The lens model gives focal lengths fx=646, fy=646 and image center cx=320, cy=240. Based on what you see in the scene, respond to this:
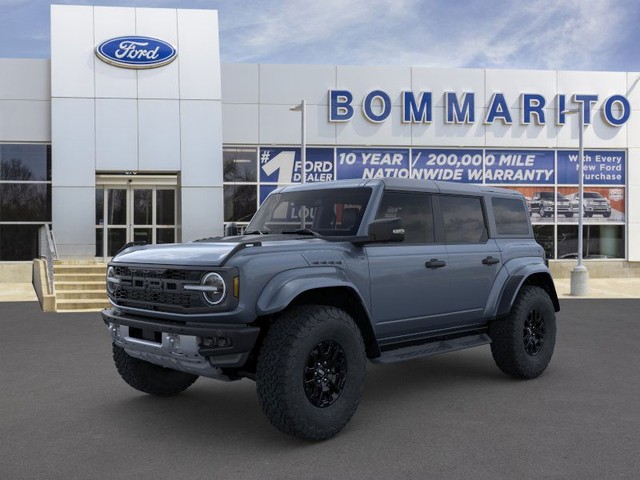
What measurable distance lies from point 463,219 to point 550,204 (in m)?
16.6

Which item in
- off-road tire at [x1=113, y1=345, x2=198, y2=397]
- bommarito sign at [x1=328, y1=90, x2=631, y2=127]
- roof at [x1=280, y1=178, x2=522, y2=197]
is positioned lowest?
off-road tire at [x1=113, y1=345, x2=198, y2=397]

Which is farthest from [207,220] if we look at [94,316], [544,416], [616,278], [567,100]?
[544,416]

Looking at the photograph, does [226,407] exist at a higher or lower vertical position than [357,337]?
lower

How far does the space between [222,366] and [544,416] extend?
2796mm

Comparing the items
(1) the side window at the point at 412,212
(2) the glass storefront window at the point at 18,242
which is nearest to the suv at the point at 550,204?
(2) the glass storefront window at the point at 18,242

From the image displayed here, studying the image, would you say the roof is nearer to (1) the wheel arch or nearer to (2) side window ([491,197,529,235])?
(2) side window ([491,197,529,235])

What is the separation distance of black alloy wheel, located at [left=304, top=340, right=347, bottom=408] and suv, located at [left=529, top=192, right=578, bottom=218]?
60.0 feet

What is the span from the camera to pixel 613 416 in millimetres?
5441

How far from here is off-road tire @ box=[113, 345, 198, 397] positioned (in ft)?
19.5

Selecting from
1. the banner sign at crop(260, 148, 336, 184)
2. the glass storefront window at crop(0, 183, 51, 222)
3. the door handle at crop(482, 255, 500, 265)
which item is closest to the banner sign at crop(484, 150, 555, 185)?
the banner sign at crop(260, 148, 336, 184)

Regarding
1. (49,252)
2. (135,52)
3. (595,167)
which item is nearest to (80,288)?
(49,252)

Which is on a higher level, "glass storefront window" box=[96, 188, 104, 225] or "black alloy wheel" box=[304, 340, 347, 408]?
"glass storefront window" box=[96, 188, 104, 225]

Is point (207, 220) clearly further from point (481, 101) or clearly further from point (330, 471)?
point (330, 471)

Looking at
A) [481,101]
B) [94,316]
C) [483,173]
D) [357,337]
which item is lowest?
[94,316]
